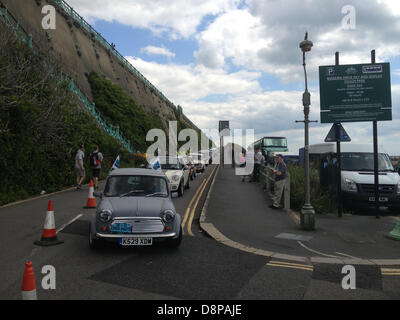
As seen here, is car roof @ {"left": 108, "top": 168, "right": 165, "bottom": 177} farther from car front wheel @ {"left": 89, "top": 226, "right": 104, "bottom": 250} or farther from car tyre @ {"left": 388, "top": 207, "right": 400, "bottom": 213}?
car tyre @ {"left": 388, "top": 207, "right": 400, "bottom": 213}

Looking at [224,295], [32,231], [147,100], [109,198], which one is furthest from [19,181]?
[147,100]

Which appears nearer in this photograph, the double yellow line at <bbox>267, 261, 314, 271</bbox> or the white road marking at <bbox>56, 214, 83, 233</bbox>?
the double yellow line at <bbox>267, 261, 314, 271</bbox>

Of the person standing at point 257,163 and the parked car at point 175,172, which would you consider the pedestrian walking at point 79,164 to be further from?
the person standing at point 257,163

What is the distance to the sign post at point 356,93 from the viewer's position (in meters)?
10.3

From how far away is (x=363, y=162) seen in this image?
12742mm

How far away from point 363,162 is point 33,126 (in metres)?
13.1

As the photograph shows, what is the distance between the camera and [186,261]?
5.82 metres

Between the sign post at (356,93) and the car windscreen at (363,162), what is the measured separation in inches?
89.6

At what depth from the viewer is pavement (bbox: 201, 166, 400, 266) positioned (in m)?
6.51

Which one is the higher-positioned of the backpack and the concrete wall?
the concrete wall

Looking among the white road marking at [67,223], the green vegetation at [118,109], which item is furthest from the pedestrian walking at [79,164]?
the green vegetation at [118,109]

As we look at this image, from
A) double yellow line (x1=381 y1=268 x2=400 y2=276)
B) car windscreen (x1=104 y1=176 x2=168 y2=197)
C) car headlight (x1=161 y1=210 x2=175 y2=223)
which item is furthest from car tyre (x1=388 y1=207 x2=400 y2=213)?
car headlight (x1=161 y1=210 x2=175 y2=223)

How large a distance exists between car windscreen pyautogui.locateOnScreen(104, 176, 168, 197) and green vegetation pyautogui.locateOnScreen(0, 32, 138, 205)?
20.3ft
